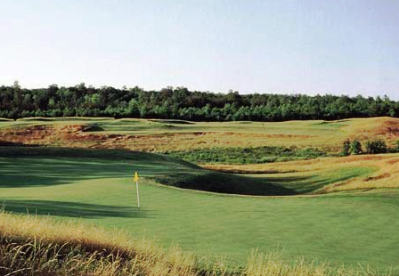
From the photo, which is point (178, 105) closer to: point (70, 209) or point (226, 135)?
point (226, 135)

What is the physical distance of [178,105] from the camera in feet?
265

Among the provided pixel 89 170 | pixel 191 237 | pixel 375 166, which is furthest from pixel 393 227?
pixel 375 166

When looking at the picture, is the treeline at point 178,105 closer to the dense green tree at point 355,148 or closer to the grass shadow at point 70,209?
Result: the dense green tree at point 355,148

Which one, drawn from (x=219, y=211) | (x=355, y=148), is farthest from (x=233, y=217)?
(x=355, y=148)

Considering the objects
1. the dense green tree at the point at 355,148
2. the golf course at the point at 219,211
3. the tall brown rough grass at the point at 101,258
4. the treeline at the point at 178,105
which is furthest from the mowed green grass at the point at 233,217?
the treeline at the point at 178,105

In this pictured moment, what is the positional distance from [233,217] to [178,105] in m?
69.9

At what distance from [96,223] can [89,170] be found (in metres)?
13.9

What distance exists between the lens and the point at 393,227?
10.6 metres

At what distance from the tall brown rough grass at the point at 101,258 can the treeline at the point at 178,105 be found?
6405 centimetres

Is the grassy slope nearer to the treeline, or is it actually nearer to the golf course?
the treeline

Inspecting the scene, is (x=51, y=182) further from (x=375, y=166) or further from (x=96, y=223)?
(x=375, y=166)

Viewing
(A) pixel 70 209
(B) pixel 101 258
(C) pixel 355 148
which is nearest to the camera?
(B) pixel 101 258

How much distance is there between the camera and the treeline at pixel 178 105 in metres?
72.9

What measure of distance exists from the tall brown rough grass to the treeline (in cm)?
6405
